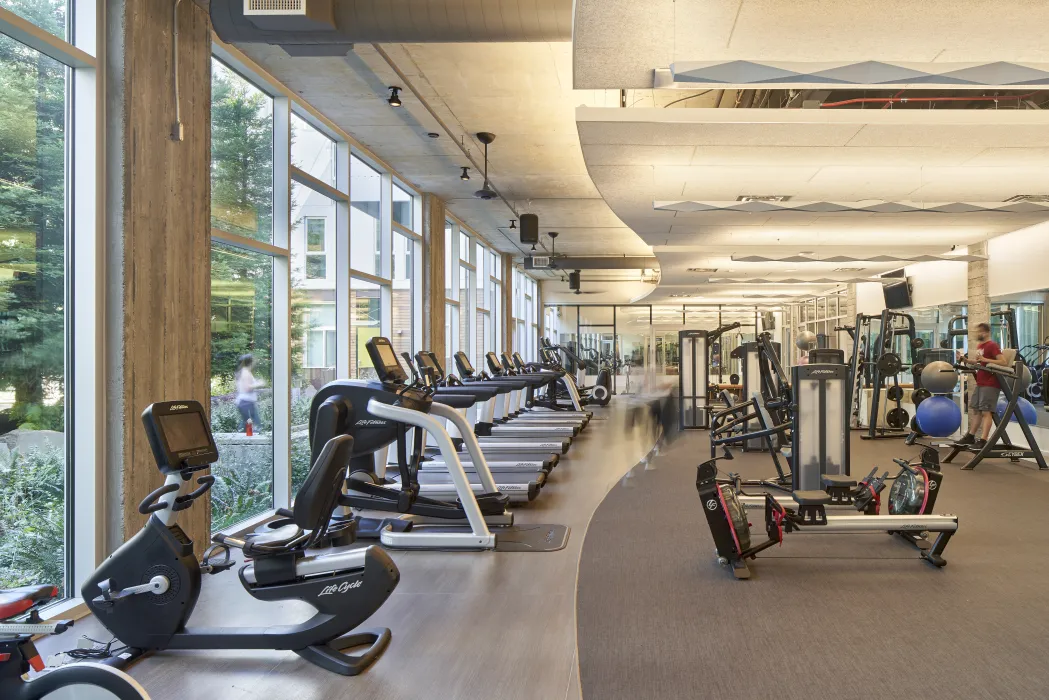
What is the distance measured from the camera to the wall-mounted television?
501 inches

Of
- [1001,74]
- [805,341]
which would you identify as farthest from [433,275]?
[1001,74]

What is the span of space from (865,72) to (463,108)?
3592 mm

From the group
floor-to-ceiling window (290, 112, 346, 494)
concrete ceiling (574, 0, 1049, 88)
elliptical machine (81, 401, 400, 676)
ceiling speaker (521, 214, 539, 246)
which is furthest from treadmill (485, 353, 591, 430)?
elliptical machine (81, 401, 400, 676)

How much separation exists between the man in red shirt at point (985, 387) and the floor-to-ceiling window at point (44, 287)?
28.1ft

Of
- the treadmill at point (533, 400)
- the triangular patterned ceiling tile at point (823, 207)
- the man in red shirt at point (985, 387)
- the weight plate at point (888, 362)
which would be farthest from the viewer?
the treadmill at point (533, 400)

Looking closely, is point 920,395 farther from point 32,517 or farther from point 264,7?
point 32,517

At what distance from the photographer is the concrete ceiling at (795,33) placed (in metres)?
3.88

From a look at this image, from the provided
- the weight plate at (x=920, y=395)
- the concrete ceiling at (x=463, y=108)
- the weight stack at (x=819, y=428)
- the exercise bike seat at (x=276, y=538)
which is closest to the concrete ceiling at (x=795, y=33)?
the concrete ceiling at (x=463, y=108)

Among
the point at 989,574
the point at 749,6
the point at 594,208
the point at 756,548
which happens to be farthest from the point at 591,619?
the point at 594,208

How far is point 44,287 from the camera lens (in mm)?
3680

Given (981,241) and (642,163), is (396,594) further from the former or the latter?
(981,241)

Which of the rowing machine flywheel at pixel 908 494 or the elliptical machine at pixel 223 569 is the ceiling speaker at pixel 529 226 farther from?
the elliptical machine at pixel 223 569

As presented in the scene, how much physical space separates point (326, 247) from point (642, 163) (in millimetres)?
3161

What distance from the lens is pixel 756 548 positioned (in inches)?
173
